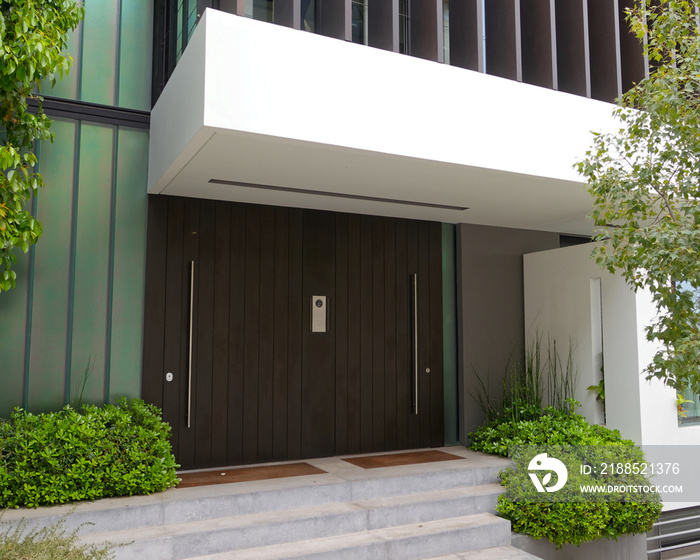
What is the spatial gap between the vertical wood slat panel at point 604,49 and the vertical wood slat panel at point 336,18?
288 centimetres

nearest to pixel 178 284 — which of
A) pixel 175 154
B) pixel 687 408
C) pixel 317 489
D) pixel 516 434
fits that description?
pixel 175 154

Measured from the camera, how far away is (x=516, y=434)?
5.79 m

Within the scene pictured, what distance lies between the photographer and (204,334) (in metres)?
5.48

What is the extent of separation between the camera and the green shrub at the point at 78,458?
13.2 ft

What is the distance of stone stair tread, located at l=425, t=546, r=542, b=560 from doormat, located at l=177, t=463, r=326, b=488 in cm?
133

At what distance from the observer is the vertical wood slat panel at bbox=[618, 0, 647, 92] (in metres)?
6.14

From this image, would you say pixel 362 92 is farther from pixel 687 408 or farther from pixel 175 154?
pixel 687 408

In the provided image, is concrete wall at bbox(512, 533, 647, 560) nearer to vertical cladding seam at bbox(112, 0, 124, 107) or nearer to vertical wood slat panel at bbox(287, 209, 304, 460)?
vertical wood slat panel at bbox(287, 209, 304, 460)

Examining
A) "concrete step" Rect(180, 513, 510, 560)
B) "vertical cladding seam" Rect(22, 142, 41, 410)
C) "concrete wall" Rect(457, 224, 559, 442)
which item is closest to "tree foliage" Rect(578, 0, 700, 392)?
"concrete step" Rect(180, 513, 510, 560)

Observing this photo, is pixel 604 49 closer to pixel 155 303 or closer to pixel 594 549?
pixel 594 549

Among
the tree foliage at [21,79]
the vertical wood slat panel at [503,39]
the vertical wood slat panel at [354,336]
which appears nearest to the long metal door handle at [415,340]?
the vertical wood slat panel at [354,336]

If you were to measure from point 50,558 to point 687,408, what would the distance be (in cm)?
559

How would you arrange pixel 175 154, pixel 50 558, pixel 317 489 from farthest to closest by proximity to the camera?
1. pixel 317 489
2. pixel 175 154
3. pixel 50 558

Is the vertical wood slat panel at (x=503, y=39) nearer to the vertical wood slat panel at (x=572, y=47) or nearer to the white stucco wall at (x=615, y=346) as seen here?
the vertical wood slat panel at (x=572, y=47)
